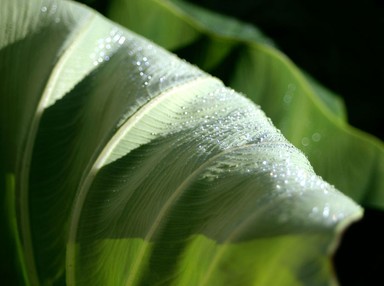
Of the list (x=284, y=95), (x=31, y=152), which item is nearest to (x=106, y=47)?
(x=31, y=152)

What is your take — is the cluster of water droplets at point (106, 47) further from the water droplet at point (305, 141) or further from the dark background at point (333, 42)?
the dark background at point (333, 42)

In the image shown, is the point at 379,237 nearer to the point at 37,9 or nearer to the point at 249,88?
the point at 249,88

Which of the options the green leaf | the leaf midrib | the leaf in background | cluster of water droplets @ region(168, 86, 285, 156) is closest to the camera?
the green leaf

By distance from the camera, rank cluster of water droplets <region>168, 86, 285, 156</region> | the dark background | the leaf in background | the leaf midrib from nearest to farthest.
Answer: cluster of water droplets <region>168, 86, 285, 156</region> → the leaf midrib → the leaf in background → the dark background

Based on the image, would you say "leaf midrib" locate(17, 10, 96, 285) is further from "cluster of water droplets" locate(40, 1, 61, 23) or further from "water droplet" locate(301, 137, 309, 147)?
"water droplet" locate(301, 137, 309, 147)

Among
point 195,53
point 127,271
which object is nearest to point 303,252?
point 127,271

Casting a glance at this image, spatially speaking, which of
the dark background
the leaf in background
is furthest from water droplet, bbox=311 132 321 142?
the dark background
